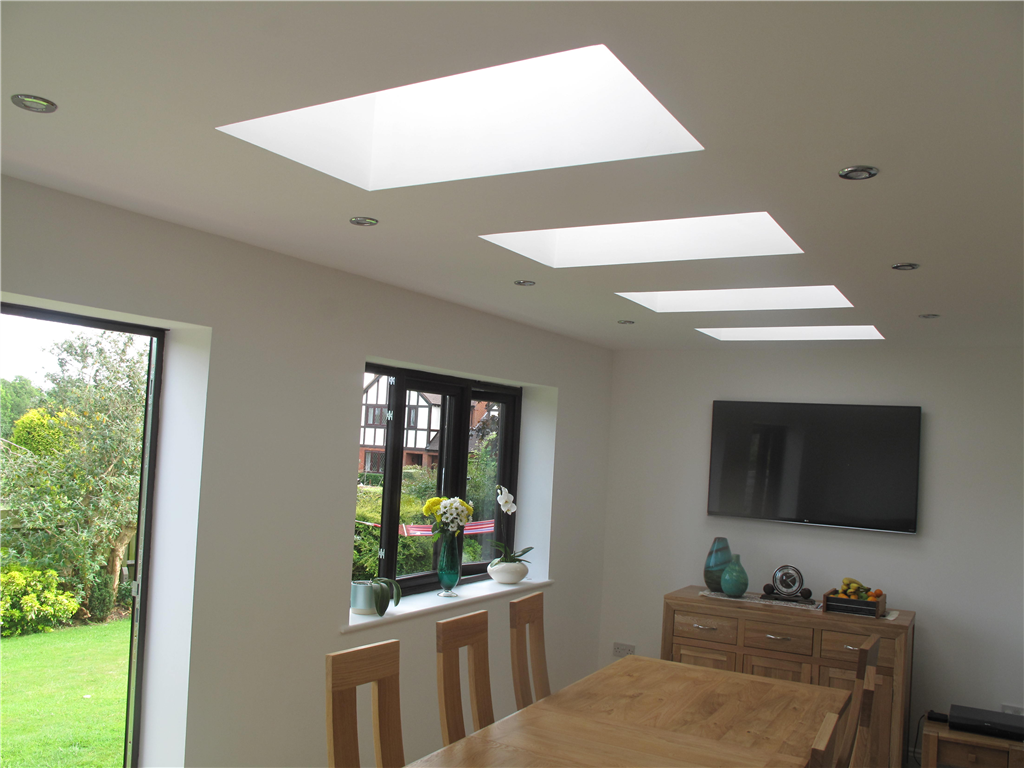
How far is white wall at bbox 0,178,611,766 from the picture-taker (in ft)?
8.95

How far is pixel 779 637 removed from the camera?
15.7ft

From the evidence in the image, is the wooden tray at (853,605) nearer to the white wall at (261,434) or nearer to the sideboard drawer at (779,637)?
the sideboard drawer at (779,637)

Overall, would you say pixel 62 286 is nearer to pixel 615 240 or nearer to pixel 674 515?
pixel 615 240

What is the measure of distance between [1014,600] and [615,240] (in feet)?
11.2

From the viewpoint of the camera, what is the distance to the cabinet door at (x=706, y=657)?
4910 millimetres

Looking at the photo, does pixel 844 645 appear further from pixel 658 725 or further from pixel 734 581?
pixel 658 725

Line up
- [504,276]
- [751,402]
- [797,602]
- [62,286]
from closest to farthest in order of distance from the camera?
[62,286], [504,276], [797,602], [751,402]

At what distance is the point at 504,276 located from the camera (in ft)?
11.6

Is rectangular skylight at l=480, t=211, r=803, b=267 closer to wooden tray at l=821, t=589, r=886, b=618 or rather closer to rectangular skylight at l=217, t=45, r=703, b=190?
rectangular skylight at l=217, t=45, r=703, b=190

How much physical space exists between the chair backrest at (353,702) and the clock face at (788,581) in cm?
348

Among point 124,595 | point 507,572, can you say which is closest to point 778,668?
point 507,572

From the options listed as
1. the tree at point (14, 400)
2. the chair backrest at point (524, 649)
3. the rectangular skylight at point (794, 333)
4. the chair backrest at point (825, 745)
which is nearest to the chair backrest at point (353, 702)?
the chair backrest at point (524, 649)

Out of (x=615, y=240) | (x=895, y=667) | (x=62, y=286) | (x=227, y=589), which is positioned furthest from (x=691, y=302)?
(x=62, y=286)


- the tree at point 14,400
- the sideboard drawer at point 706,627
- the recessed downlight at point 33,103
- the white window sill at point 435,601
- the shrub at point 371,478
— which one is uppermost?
the recessed downlight at point 33,103
